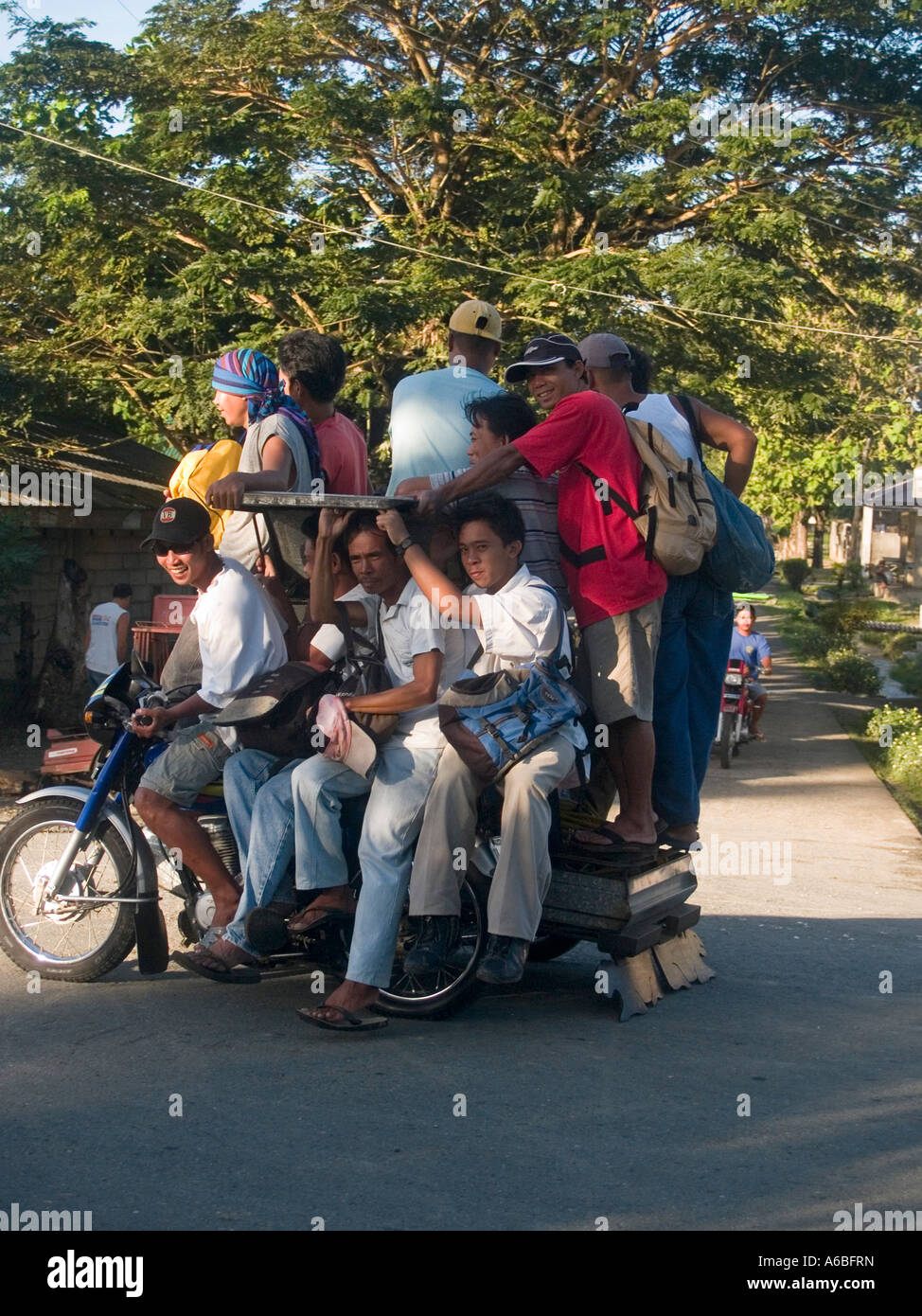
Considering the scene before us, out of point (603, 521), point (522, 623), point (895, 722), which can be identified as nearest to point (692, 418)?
point (603, 521)

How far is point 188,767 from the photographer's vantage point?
219 inches

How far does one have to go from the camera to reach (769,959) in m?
6.96

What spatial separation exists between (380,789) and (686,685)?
1.47 metres

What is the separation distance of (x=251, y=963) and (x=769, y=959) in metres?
2.73

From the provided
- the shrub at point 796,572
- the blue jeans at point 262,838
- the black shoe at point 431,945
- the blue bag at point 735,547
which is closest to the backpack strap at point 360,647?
the blue jeans at point 262,838

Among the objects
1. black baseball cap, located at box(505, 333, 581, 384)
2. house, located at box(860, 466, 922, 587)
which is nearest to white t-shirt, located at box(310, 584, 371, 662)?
black baseball cap, located at box(505, 333, 581, 384)

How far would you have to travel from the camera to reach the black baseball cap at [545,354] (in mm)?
5844

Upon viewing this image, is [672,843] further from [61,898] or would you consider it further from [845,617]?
[845,617]

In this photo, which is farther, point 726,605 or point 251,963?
point 726,605

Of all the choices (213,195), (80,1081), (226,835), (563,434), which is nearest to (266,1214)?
(80,1081)

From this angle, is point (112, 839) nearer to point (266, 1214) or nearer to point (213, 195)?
point (266, 1214)

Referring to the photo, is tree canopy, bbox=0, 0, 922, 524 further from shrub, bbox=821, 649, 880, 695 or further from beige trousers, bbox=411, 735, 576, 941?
beige trousers, bbox=411, 735, 576, 941

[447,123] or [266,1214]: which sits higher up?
[447,123]
